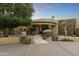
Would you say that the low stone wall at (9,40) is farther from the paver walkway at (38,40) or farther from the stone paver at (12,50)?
the paver walkway at (38,40)

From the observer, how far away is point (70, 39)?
23.0 ft

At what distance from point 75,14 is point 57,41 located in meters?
0.65

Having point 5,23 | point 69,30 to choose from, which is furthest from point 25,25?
point 69,30

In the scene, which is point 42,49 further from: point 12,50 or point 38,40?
point 12,50

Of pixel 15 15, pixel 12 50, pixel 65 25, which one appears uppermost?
pixel 15 15

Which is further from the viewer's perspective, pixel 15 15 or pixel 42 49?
pixel 15 15

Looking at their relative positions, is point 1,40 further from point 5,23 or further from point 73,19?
point 73,19

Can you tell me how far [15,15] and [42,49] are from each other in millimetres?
868

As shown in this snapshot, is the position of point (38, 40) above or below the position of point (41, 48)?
above

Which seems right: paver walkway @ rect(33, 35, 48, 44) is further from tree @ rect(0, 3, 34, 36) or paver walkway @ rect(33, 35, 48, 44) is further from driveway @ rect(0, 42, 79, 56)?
tree @ rect(0, 3, 34, 36)

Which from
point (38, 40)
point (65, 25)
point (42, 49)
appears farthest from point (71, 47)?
point (38, 40)

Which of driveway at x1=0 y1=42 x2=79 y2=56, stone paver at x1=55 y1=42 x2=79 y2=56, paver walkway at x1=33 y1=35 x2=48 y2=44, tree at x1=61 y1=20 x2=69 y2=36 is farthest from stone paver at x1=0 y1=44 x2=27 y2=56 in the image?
tree at x1=61 y1=20 x2=69 y2=36

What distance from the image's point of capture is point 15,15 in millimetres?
7020

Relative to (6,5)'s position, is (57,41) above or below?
below
